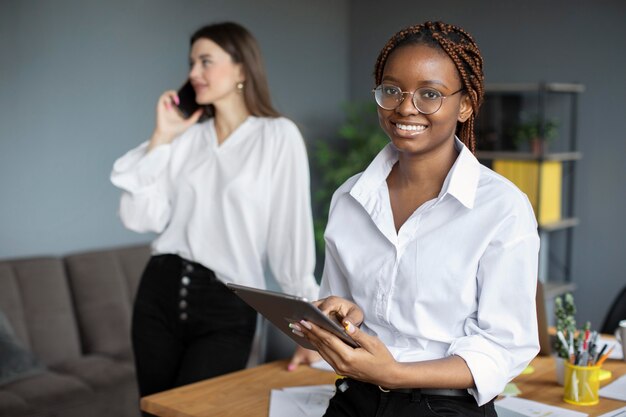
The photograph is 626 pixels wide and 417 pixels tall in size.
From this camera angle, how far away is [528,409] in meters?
1.98

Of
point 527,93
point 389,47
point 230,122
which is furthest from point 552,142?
point 389,47

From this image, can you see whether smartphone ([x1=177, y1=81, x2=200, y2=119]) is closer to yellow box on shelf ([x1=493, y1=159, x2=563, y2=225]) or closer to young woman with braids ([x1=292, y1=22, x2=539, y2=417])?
young woman with braids ([x1=292, y1=22, x2=539, y2=417])

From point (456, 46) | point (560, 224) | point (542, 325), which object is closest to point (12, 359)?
point (542, 325)

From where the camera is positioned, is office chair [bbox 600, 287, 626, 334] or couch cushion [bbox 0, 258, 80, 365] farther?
couch cushion [bbox 0, 258, 80, 365]

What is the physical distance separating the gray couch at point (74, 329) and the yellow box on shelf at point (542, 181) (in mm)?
2313

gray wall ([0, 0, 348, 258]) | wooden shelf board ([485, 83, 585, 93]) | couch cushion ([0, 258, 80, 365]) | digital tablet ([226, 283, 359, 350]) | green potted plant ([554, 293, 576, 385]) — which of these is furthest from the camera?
wooden shelf board ([485, 83, 585, 93])

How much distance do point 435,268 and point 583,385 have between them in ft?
2.29

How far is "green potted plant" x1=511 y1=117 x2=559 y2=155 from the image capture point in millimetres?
5074

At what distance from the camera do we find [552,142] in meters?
5.46

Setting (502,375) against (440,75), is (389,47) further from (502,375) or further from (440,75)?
(502,375)

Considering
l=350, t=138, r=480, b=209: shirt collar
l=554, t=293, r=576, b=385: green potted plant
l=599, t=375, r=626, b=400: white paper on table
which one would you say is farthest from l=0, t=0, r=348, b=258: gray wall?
l=350, t=138, r=480, b=209: shirt collar

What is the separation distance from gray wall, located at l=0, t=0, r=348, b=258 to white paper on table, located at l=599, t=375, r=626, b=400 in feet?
9.30

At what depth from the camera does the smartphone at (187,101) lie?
2.84 m

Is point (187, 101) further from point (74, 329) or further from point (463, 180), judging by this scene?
point (74, 329)
